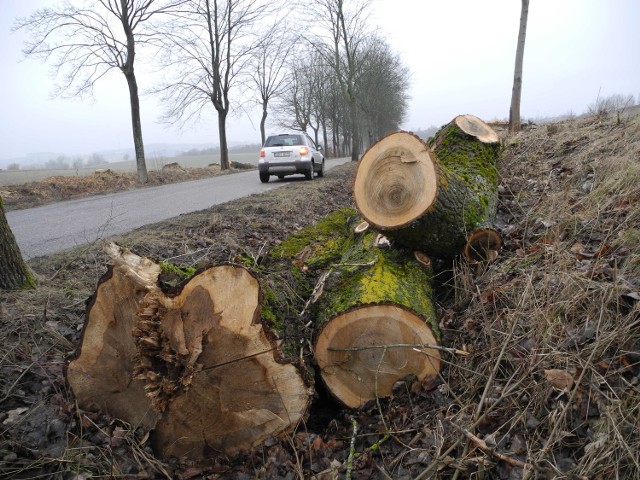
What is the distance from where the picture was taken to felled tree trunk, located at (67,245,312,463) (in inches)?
83.3

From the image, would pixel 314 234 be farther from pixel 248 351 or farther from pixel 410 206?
pixel 248 351

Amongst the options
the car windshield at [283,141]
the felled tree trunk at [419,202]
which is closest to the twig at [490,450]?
the felled tree trunk at [419,202]

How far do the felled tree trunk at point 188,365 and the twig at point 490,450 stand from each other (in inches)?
33.1

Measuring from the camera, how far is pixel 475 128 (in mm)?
4445

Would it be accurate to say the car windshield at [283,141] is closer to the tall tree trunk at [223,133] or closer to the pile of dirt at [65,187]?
the pile of dirt at [65,187]

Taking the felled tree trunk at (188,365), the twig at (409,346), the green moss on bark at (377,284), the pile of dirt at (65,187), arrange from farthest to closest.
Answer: the pile of dirt at (65,187)
the green moss on bark at (377,284)
the twig at (409,346)
the felled tree trunk at (188,365)

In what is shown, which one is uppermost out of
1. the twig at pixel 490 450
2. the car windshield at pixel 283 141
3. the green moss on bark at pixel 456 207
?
the car windshield at pixel 283 141

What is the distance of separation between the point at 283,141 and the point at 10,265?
10.9 metres

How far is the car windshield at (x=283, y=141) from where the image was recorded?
43.6ft

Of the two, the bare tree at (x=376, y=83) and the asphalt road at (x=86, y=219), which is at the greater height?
the bare tree at (x=376, y=83)

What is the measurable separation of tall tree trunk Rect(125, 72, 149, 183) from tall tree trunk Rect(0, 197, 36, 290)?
1375cm

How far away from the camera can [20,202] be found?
10703mm

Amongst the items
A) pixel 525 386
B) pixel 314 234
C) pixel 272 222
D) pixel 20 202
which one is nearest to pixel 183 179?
pixel 20 202

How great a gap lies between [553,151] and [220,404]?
556 cm
